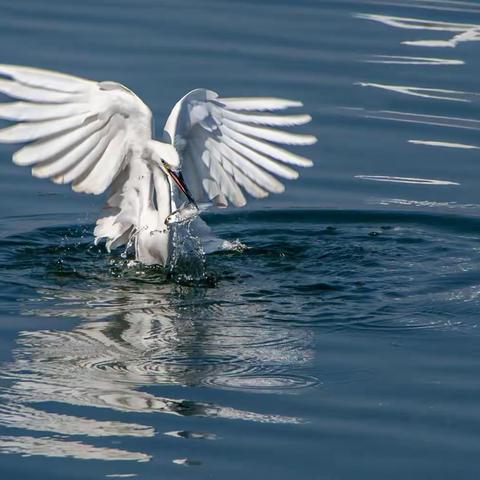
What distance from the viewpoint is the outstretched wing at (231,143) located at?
9.30m

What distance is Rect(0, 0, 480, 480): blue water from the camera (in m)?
6.55

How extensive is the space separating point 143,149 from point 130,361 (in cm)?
199

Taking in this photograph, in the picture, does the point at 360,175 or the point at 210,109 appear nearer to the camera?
the point at 210,109

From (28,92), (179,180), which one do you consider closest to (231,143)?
(179,180)

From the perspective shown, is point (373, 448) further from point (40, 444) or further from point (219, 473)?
point (40, 444)

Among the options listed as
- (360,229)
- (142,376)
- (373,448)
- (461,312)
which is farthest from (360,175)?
(373,448)

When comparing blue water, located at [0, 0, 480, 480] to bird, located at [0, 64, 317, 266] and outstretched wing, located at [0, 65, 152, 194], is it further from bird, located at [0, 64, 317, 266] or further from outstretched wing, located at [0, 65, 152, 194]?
outstretched wing, located at [0, 65, 152, 194]

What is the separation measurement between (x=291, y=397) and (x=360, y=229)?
3.37 m

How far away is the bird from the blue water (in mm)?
375

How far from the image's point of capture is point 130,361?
7656 mm

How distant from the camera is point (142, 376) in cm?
737

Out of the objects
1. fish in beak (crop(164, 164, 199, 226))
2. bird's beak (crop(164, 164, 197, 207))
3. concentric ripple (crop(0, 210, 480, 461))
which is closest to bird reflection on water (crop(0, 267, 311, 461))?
concentric ripple (crop(0, 210, 480, 461))

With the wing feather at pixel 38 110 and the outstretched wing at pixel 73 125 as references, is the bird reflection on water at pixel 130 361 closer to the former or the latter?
the outstretched wing at pixel 73 125

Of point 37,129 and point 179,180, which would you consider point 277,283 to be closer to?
point 179,180
